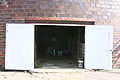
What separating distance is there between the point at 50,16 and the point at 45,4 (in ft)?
2.25

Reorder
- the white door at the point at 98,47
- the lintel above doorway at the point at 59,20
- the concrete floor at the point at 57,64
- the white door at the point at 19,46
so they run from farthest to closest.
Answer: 1. the concrete floor at the point at 57,64
2. the white door at the point at 98,47
3. the lintel above doorway at the point at 59,20
4. the white door at the point at 19,46

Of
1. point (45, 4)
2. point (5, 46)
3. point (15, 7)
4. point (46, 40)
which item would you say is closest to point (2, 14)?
point (15, 7)

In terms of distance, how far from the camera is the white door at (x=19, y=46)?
33.2 ft

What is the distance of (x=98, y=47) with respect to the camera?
10.5m

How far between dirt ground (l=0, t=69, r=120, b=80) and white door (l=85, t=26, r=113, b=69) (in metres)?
0.42

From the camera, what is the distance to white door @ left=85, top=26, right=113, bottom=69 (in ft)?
34.3

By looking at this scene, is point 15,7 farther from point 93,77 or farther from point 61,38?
point 61,38

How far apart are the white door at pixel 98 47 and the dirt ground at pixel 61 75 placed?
424mm

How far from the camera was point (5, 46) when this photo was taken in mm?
10211

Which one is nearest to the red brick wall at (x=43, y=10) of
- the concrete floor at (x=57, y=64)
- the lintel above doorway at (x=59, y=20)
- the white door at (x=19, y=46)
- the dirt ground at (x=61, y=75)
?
the lintel above doorway at (x=59, y=20)

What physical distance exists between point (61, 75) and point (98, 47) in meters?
2.62

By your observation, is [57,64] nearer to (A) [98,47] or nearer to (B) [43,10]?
(A) [98,47]

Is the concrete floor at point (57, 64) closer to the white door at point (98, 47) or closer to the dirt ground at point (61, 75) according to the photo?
the dirt ground at point (61, 75)

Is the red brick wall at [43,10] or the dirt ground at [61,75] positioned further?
the red brick wall at [43,10]
